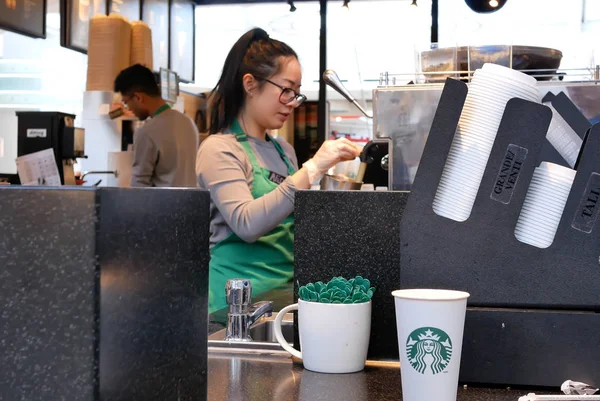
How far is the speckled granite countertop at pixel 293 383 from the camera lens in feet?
3.09

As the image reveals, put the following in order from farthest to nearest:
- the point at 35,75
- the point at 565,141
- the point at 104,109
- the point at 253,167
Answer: the point at 104,109, the point at 35,75, the point at 253,167, the point at 565,141

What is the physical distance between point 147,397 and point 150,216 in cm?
13

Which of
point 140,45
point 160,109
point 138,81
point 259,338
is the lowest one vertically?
point 259,338

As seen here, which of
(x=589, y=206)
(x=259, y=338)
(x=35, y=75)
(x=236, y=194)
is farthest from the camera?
(x=35, y=75)

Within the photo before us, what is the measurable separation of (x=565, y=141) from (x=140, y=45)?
4.58 meters

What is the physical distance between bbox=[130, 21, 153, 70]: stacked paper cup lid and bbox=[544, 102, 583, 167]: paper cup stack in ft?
14.6

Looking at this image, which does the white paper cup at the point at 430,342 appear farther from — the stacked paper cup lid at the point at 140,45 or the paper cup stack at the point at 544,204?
the stacked paper cup lid at the point at 140,45

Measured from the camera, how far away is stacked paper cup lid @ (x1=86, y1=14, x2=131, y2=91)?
4.95m

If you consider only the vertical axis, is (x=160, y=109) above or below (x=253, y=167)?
above

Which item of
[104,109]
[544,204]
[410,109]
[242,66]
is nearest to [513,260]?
[544,204]

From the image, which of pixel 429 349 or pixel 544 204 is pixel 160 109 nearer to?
pixel 544 204

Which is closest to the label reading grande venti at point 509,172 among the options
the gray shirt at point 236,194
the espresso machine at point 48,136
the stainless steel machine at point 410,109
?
the stainless steel machine at point 410,109

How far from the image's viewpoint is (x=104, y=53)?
4941 millimetres

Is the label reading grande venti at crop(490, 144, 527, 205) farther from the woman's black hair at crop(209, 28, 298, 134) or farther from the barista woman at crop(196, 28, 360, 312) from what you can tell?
the woman's black hair at crop(209, 28, 298, 134)
